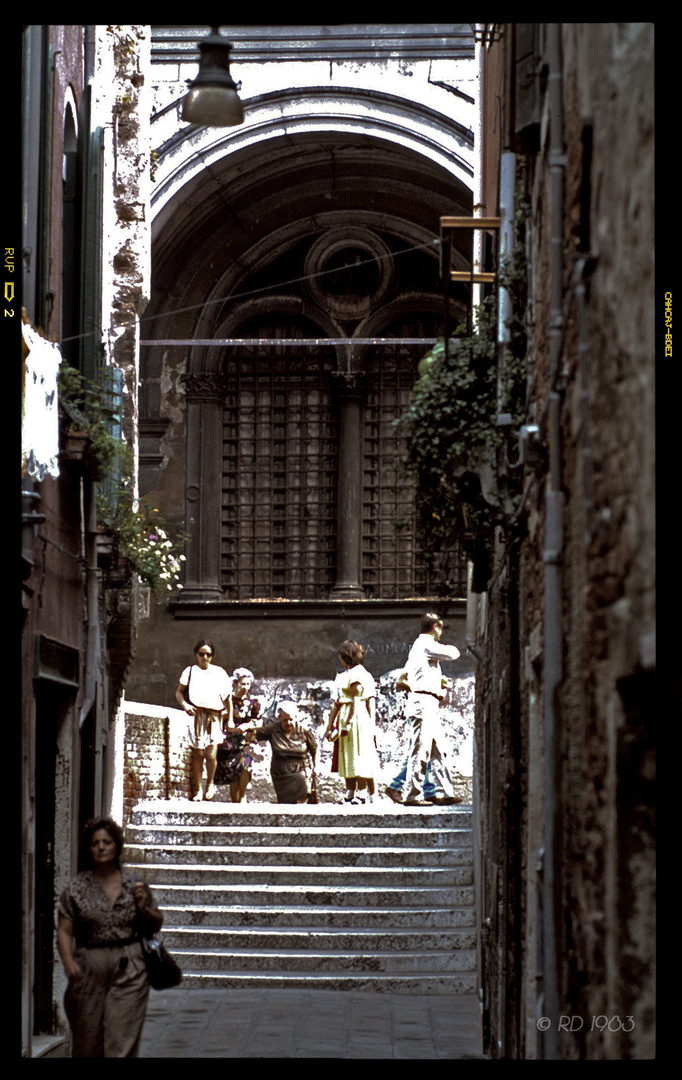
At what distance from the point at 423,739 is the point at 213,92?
5.82 meters

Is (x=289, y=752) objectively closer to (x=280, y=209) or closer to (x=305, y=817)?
(x=305, y=817)

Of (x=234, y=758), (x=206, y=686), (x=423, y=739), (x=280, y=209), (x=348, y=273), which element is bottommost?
(x=234, y=758)

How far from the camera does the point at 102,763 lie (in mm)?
12953

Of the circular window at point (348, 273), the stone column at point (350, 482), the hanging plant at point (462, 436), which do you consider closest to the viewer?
the hanging plant at point (462, 436)

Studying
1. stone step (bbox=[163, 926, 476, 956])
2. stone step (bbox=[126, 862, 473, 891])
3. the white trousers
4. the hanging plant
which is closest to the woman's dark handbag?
the hanging plant

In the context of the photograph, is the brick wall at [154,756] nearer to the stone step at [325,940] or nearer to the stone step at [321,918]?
the stone step at [321,918]

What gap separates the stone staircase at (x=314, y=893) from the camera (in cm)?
1185

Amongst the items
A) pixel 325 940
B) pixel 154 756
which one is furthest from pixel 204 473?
pixel 325 940

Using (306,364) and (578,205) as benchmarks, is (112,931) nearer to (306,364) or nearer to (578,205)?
(578,205)

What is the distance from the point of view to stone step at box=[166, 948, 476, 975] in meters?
11.8

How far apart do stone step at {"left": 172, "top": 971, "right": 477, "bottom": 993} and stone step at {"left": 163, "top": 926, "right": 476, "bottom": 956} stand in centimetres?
44

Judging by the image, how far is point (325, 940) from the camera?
39.7 feet

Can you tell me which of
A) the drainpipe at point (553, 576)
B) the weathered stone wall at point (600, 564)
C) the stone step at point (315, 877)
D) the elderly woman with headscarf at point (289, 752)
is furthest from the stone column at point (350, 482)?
the drainpipe at point (553, 576)
